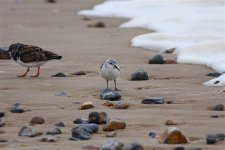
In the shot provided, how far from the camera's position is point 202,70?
888cm

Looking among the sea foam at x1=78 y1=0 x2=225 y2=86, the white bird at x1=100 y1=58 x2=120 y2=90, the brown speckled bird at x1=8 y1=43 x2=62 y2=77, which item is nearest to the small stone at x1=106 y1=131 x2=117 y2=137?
the white bird at x1=100 y1=58 x2=120 y2=90

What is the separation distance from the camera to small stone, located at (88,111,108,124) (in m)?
5.88

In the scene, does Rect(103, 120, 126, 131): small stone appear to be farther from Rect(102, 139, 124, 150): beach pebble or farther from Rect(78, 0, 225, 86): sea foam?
Rect(78, 0, 225, 86): sea foam

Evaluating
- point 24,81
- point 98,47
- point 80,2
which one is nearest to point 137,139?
point 24,81

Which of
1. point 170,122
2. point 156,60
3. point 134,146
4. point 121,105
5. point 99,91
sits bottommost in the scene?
point 134,146

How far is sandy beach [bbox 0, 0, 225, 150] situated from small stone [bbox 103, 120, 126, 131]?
46mm

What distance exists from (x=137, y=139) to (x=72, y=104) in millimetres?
1493

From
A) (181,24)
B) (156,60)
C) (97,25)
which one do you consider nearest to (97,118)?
(156,60)

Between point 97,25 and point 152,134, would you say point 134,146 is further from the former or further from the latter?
point 97,25

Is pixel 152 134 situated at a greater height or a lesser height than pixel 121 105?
lesser

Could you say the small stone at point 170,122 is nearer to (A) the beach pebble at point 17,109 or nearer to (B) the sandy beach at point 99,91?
(B) the sandy beach at point 99,91

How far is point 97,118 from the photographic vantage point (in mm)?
5883

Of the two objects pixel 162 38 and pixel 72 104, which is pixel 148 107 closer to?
pixel 72 104

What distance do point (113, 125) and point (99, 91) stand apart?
1.79 m
